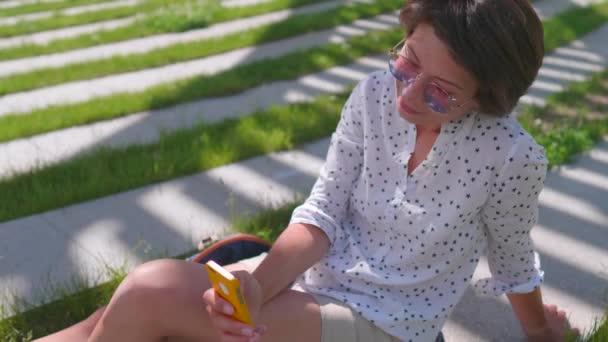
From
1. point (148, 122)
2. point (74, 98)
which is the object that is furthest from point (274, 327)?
point (74, 98)

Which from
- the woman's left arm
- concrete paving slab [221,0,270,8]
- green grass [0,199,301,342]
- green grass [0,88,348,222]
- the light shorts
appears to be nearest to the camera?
the light shorts

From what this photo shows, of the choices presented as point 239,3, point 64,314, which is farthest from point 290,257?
point 239,3

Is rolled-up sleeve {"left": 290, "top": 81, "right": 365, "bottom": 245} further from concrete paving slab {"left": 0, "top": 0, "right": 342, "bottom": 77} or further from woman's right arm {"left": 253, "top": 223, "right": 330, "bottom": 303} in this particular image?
concrete paving slab {"left": 0, "top": 0, "right": 342, "bottom": 77}

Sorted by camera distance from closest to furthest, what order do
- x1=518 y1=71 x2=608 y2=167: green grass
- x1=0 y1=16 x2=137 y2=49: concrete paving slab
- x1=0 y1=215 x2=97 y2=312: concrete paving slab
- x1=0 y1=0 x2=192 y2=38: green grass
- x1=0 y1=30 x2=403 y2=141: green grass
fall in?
x1=0 y1=215 x2=97 y2=312: concrete paving slab, x1=518 y1=71 x2=608 y2=167: green grass, x1=0 y1=30 x2=403 y2=141: green grass, x1=0 y1=16 x2=137 y2=49: concrete paving slab, x1=0 y1=0 x2=192 y2=38: green grass

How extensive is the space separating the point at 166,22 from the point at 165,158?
298 cm

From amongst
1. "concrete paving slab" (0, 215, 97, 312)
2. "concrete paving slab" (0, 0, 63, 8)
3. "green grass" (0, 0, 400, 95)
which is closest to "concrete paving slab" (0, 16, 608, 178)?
"green grass" (0, 0, 400, 95)

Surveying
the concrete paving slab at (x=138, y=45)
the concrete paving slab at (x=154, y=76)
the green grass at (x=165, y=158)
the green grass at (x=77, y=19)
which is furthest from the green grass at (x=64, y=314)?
the green grass at (x=77, y=19)

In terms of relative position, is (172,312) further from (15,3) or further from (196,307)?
(15,3)

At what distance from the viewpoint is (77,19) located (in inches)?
246

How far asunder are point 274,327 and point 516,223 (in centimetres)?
62

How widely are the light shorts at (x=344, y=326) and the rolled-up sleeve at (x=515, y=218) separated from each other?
1.11 feet

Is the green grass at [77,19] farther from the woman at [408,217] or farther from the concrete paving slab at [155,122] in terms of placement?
the woman at [408,217]

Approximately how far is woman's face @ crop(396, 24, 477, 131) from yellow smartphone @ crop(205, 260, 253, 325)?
1.89ft

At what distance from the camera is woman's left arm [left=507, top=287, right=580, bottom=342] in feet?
6.40
